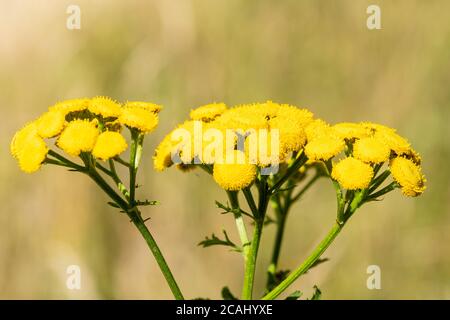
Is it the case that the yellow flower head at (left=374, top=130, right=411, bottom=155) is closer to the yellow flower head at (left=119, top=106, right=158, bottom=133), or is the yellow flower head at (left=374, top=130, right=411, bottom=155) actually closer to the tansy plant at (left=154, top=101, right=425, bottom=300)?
the tansy plant at (left=154, top=101, right=425, bottom=300)

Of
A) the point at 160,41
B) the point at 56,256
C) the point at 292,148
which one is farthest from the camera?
the point at 160,41

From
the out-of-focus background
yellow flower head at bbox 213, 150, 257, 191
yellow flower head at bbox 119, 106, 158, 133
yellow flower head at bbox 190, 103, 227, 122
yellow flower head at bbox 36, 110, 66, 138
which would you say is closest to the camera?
yellow flower head at bbox 213, 150, 257, 191

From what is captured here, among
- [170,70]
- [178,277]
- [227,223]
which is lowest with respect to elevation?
[178,277]

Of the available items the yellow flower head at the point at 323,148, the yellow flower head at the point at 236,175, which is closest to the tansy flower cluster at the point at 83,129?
the yellow flower head at the point at 236,175

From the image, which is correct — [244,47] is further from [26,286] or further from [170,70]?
[26,286]

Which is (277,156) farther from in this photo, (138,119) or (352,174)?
(138,119)

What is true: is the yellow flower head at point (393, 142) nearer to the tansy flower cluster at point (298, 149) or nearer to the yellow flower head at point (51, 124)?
the tansy flower cluster at point (298, 149)

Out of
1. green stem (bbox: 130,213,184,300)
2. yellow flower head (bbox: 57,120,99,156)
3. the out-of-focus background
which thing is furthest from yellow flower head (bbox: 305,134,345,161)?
the out-of-focus background
